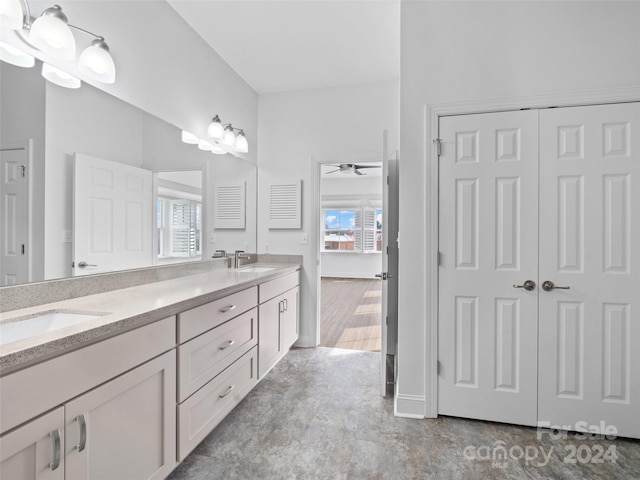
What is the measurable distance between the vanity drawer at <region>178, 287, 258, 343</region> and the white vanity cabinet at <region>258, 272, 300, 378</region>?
0.24 m

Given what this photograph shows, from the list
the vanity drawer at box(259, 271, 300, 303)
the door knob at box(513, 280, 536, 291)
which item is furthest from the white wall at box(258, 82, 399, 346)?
the door knob at box(513, 280, 536, 291)

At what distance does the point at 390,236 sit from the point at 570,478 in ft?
5.60

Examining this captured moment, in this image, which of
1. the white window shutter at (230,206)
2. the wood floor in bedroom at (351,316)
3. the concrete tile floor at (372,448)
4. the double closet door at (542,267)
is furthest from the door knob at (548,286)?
the white window shutter at (230,206)

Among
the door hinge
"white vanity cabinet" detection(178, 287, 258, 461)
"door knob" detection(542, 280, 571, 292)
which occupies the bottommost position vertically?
"white vanity cabinet" detection(178, 287, 258, 461)

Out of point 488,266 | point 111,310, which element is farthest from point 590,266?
point 111,310

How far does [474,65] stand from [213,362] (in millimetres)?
2404

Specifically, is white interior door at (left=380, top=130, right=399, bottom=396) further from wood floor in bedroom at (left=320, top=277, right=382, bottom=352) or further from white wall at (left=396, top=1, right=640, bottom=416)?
wood floor in bedroom at (left=320, top=277, right=382, bottom=352)

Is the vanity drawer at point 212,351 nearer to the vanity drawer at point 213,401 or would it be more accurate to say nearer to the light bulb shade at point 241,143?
the vanity drawer at point 213,401

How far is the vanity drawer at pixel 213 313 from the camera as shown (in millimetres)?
1629

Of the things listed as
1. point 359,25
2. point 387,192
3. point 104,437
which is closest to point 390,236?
point 387,192

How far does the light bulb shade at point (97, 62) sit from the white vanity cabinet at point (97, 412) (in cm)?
135

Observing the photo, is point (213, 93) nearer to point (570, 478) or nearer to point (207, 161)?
point (207, 161)

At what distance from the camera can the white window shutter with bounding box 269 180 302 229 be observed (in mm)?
3600

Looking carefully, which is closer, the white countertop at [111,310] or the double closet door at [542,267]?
the white countertop at [111,310]
